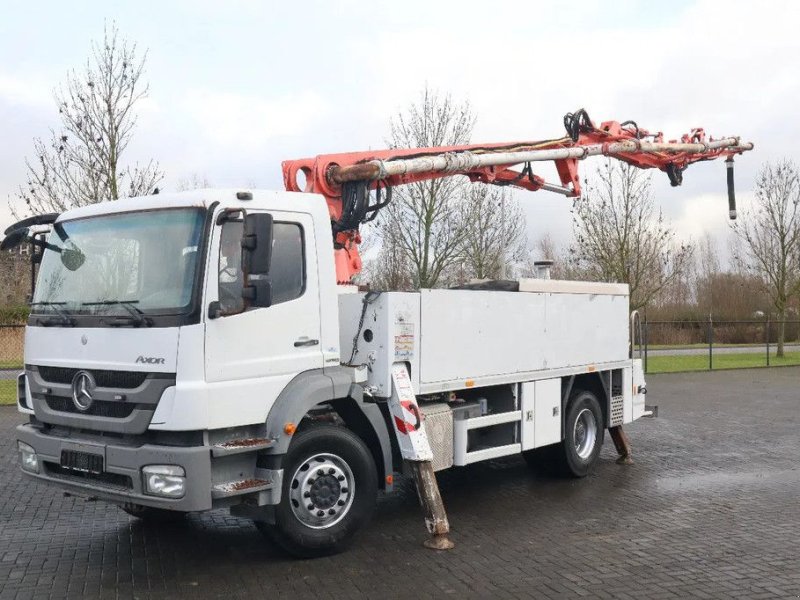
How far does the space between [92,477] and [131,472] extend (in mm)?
518

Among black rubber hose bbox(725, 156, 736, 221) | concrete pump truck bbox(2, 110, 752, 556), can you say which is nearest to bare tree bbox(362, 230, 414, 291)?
black rubber hose bbox(725, 156, 736, 221)

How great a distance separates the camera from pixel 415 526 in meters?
7.12

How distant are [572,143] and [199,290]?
604 centimetres

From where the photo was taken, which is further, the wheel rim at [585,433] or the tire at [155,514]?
the wheel rim at [585,433]

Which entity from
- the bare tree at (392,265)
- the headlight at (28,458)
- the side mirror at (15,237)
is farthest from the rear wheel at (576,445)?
the bare tree at (392,265)

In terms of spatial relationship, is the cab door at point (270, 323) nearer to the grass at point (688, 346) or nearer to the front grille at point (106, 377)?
the front grille at point (106, 377)

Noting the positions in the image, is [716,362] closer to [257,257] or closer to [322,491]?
[322,491]

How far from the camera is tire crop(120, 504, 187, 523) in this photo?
688 centimetres

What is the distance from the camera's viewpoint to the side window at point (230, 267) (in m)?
5.49

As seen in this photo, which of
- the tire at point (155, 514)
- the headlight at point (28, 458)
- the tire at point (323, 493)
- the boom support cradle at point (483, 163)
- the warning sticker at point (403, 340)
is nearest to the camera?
the tire at point (323, 493)

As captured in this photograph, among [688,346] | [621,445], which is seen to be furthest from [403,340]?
[688,346]

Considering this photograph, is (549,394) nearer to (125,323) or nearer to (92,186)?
(125,323)

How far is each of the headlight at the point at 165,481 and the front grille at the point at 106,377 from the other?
603mm

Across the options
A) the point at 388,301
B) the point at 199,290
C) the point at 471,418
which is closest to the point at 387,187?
the point at 388,301
